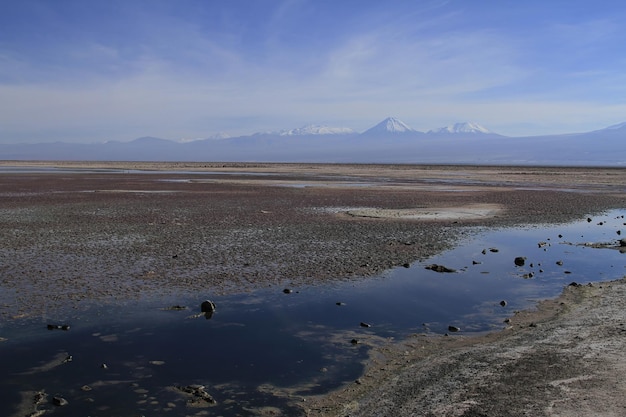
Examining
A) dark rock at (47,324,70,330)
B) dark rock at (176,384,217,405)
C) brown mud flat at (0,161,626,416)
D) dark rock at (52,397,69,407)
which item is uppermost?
A: brown mud flat at (0,161,626,416)

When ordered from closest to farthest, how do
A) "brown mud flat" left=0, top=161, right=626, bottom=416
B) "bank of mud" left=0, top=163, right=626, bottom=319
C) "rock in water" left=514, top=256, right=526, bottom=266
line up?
"brown mud flat" left=0, top=161, right=626, bottom=416 → "bank of mud" left=0, top=163, right=626, bottom=319 → "rock in water" left=514, top=256, right=526, bottom=266

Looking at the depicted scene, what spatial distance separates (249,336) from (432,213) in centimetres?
2004

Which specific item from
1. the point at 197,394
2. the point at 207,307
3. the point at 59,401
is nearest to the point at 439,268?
the point at 207,307

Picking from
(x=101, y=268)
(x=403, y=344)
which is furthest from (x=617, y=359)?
(x=101, y=268)

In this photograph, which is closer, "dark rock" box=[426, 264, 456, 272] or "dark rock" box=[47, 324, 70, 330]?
"dark rock" box=[47, 324, 70, 330]

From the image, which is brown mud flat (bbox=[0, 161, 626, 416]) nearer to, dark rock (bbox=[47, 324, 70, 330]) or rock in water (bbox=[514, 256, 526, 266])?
dark rock (bbox=[47, 324, 70, 330])

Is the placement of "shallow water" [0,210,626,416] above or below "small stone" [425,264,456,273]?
below

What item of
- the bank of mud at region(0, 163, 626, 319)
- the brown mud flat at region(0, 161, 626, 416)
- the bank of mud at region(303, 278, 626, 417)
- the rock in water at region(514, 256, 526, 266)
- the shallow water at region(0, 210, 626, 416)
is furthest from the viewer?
the rock in water at region(514, 256, 526, 266)

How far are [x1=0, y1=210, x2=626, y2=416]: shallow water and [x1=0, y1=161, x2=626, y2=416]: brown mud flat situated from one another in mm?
730

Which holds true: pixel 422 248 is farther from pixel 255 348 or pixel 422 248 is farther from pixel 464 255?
pixel 255 348

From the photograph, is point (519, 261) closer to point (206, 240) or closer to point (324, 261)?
point (324, 261)

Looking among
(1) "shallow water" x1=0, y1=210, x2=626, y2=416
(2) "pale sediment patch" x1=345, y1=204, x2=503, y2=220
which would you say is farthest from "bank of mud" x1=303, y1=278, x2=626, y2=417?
(2) "pale sediment patch" x1=345, y1=204, x2=503, y2=220

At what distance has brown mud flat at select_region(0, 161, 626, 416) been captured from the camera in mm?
7203

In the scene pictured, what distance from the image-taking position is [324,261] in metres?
16.2
